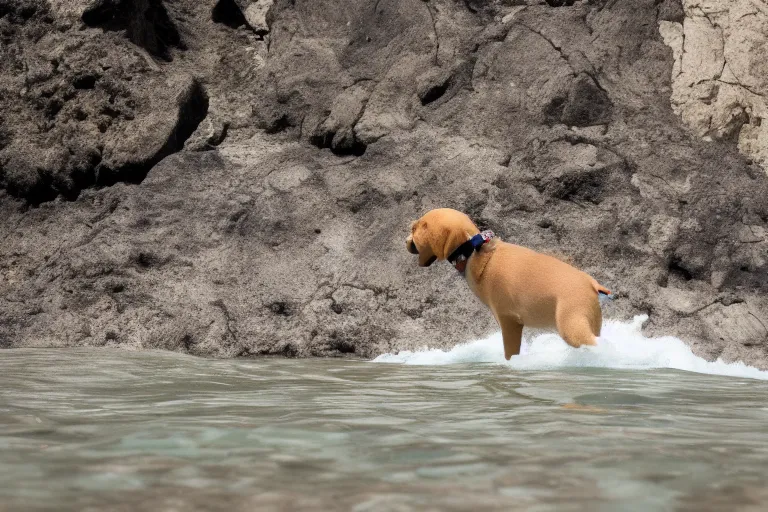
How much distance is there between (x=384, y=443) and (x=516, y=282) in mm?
2904

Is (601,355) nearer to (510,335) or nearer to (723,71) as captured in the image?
(510,335)

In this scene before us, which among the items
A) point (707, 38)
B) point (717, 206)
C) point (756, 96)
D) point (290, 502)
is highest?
point (707, 38)

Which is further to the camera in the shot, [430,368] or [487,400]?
[430,368]

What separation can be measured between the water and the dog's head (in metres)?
1.35

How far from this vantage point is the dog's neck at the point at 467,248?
17.0 ft

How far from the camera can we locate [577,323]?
4.64 meters

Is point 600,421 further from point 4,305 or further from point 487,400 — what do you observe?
point 4,305

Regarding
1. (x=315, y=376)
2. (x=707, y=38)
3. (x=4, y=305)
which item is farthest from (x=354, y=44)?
(x=315, y=376)

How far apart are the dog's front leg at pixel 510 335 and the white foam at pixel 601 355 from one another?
2.4 inches

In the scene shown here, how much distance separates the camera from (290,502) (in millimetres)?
1601

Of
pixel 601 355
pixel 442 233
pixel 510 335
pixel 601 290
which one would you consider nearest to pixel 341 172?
pixel 442 233

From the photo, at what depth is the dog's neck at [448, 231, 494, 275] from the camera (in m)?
5.18

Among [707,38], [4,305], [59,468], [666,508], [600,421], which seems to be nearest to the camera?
[666,508]

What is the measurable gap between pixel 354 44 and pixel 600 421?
20.3 feet
